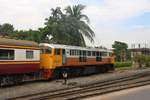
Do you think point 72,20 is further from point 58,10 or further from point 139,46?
point 139,46

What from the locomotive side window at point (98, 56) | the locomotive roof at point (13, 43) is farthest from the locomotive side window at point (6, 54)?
the locomotive side window at point (98, 56)

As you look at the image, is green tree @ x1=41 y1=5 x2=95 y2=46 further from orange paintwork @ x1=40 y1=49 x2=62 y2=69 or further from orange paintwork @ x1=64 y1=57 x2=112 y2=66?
orange paintwork @ x1=40 y1=49 x2=62 y2=69

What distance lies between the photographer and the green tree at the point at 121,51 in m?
68.4

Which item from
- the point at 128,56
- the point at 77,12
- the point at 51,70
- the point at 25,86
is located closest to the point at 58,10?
the point at 77,12

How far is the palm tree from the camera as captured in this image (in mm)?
43969

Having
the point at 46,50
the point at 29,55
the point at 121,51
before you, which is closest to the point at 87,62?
the point at 46,50

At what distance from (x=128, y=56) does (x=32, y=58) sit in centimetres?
5006

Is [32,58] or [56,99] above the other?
[32,58]

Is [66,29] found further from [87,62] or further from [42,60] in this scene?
[42,60]

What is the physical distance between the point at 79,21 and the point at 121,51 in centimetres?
2724

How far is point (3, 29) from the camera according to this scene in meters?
64.0

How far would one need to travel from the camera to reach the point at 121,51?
69812 millimetres

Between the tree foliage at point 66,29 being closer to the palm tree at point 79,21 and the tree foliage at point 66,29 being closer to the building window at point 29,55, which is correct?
the palm tree at point 79,21

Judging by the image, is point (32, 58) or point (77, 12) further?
point (77, 12)
